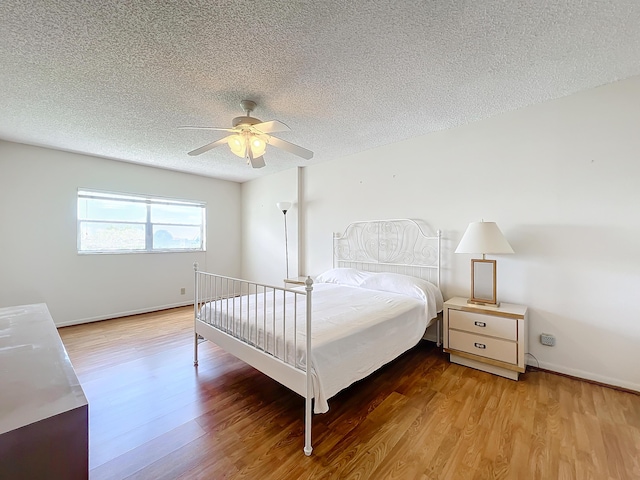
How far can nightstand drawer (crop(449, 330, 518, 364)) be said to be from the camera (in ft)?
7.77

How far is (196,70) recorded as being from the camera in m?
1.96

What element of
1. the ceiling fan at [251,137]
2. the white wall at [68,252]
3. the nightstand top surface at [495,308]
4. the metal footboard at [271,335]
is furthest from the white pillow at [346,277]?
the white wall at [68,252]

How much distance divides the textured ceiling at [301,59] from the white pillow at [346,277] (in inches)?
69.6

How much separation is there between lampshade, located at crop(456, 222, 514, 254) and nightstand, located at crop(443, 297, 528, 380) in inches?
22.0

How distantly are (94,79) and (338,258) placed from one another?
128 inches

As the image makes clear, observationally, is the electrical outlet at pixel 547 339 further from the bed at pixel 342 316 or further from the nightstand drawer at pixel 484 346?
the bed at pixel 342 316

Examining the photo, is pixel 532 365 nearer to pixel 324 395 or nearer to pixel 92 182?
pixel 324 395

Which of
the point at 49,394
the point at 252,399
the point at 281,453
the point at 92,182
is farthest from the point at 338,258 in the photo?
the point at 92,182

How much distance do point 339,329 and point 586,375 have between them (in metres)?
2.29

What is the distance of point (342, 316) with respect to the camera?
223 cm

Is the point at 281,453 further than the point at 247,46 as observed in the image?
No

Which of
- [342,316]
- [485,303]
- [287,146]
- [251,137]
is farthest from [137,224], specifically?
[485,303]

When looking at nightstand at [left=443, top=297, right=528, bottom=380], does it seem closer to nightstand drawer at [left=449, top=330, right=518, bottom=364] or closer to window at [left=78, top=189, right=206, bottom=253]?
nightstand drawer at [left=449, top=330, right=518, bottom=364]

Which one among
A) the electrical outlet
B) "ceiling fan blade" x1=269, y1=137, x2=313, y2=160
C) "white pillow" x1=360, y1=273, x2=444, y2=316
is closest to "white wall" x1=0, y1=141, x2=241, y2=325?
"ceiling fan blade" x1=269, y1=137, x2=313, y2=160
